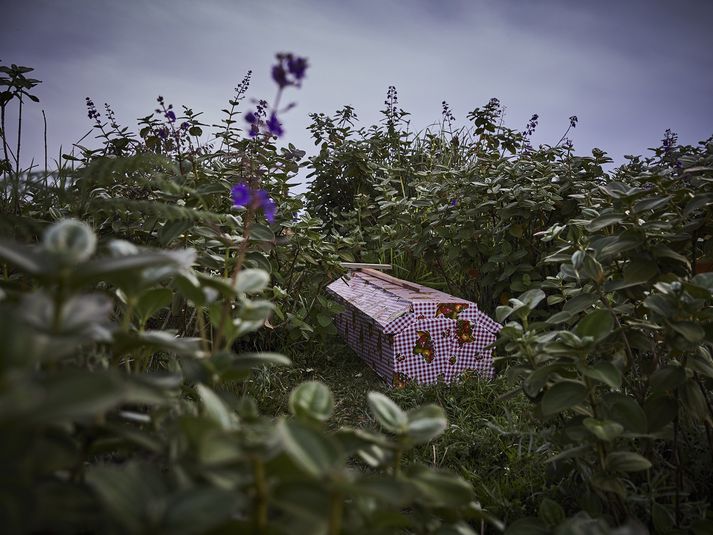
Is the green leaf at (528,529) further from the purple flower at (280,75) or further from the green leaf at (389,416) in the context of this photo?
the purple flower at (280,75)

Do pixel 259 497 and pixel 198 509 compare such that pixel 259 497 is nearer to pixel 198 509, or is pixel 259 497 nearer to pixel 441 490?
pixel 198 509

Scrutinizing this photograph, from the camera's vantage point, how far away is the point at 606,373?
1029 millimetres

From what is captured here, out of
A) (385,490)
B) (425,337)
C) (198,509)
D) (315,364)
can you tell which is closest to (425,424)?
(385,490)

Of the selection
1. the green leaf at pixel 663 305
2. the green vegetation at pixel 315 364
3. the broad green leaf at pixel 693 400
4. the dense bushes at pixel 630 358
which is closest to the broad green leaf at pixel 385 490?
the green vegetation at pixel 315 364

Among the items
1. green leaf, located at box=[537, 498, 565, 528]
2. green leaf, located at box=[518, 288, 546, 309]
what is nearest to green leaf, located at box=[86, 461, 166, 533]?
green leaf, located at box=[537, 498, 565, 528]

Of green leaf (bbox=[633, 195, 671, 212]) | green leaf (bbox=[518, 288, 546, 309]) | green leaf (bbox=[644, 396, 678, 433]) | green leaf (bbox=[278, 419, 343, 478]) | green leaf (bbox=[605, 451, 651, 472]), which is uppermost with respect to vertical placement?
green leaf (bbox=[633, 195, 671, 212])

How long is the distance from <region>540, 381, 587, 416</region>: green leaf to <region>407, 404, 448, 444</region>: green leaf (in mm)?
456

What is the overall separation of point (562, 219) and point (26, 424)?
301cm

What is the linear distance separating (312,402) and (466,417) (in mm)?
1548

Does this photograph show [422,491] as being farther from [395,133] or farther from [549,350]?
[395,133]

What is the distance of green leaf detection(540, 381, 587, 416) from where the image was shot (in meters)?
1.08

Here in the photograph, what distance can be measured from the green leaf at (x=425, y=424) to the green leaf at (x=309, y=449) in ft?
0.60

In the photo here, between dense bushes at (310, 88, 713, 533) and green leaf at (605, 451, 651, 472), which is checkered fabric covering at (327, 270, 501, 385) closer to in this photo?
dense bushes at (310, 88, 713, 533)

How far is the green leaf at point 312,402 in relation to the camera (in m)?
0.65
